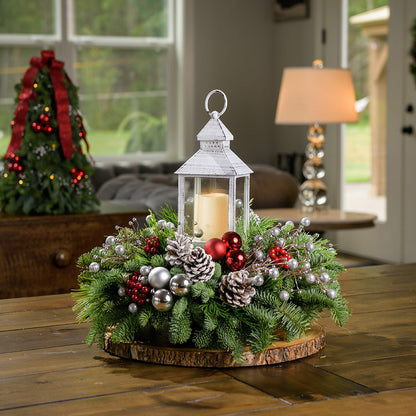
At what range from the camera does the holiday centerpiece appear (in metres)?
1.05

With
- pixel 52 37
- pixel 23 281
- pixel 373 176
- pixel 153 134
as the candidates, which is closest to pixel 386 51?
pixel 373 176

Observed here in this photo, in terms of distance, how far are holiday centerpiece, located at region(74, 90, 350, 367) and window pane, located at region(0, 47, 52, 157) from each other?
4.79m

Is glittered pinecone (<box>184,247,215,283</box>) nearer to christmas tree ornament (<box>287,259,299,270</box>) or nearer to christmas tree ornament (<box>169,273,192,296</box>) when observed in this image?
christmas tree ornament (<box>169,273,192,296</box>)

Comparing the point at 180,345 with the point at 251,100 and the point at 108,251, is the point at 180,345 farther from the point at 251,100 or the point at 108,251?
the point at 251,100

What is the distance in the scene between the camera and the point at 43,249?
2.29 metres

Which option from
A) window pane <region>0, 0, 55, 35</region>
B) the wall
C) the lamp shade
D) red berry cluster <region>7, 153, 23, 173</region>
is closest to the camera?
red berry cluster <region>7, 153, 23, 173</region>

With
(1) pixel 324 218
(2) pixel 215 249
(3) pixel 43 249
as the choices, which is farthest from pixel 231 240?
(1) pixel 324 218

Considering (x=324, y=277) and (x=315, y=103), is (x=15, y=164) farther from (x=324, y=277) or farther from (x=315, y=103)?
(x=315, y=103)

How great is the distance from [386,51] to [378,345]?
4589 mm

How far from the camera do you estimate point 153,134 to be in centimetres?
637

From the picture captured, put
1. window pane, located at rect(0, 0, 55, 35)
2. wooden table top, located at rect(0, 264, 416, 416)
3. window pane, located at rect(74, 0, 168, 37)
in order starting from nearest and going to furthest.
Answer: wooden table top, located at rect(0, 264, 416, 416), window pane, located at rect(0, 0, 55, 35), window pane, located at rect(74, 0, 168, 37)

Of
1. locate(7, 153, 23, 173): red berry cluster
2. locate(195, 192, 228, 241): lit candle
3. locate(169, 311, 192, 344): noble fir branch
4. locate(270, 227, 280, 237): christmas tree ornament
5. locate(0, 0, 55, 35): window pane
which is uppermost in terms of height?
locate(0, 0, 55, 35): window pane

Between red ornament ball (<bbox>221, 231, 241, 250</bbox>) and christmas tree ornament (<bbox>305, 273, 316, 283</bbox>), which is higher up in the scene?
red ornament ball (<bbox>221, 231, 241, 250</bbox>)

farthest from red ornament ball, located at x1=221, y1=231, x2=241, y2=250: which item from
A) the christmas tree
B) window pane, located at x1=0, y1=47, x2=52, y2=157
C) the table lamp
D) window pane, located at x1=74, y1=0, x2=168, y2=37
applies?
window pane, located at x1=74, y1=0, x2=168, y2=37
